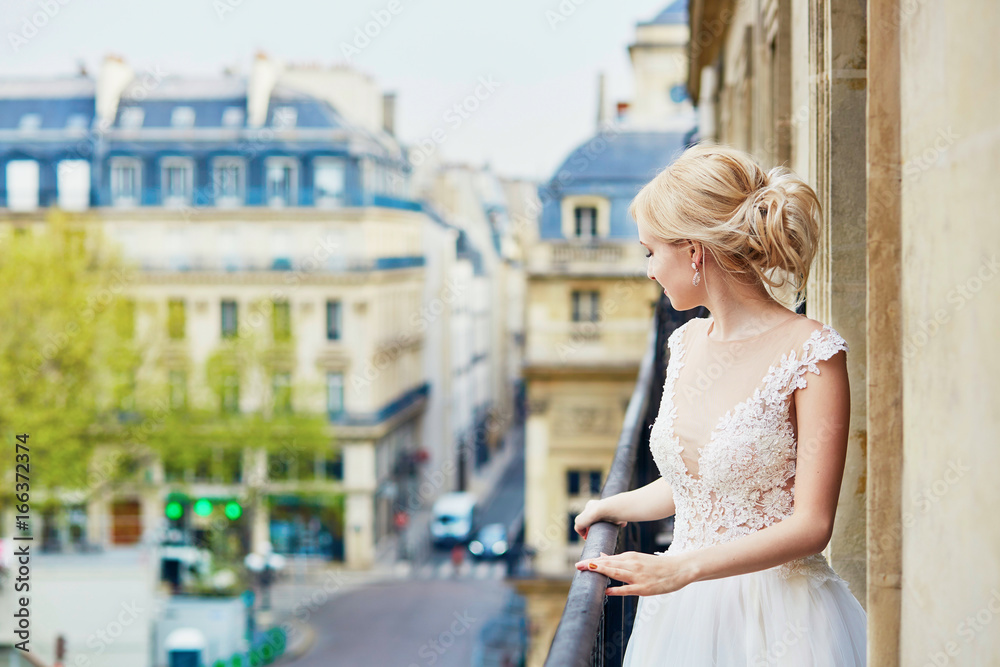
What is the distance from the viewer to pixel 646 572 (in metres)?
2.13

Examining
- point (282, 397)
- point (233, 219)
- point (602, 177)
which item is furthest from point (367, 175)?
point (602, 177)

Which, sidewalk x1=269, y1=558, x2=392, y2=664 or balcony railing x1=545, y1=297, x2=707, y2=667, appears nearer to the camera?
balcony railing x1=545, y1=297, x2=707, y2=667

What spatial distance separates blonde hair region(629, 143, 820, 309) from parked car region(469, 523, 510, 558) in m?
35.0

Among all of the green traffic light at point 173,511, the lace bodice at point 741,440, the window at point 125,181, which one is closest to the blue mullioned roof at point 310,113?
the window at point 125,181

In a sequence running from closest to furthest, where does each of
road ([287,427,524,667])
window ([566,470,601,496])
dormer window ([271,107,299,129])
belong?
road ([287,427,524,667])
window ([566,470,601,496])
dormer window ([271,107,299,129])

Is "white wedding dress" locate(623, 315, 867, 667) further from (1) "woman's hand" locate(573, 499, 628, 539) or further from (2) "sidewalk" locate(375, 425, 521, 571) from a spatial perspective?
(2) "sidewalk" locate(375, 425, 521, 571)

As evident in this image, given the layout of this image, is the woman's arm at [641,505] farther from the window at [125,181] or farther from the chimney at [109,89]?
the chimney at [109,89]

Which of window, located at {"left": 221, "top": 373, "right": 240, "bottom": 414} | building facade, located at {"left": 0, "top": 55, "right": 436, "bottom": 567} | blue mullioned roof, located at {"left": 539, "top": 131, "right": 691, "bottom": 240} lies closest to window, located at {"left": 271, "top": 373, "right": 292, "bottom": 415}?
window, located at {"left": 221, "top": 373, "right": 240, "bottom": 414}

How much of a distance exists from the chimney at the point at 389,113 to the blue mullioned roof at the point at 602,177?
714 inches

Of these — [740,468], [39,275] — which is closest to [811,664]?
[740,468]

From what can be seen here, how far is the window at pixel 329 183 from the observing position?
1442 inches

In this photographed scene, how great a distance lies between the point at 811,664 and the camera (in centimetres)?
222

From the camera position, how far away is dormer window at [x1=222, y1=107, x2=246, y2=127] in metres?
36.9

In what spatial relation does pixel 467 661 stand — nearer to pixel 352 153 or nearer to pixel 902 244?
pixel 352 153
